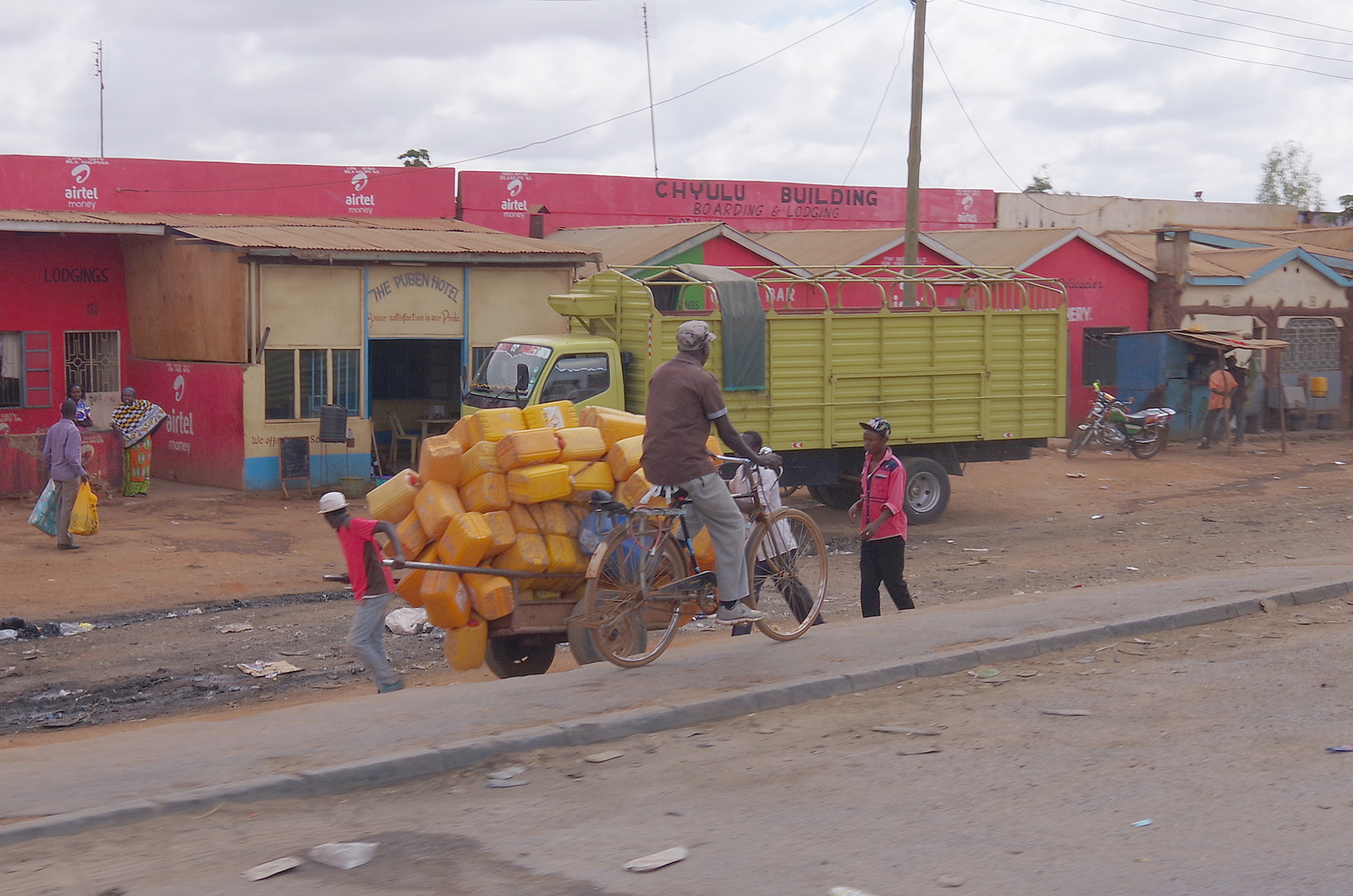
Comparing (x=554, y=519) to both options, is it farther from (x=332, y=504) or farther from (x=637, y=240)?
(x=637, y=240)

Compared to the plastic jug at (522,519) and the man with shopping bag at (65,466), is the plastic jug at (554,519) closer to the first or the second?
the plastic jug at (522,519)

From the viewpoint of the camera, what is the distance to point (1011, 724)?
6238 mm

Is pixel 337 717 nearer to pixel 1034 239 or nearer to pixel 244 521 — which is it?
pixel 244 521

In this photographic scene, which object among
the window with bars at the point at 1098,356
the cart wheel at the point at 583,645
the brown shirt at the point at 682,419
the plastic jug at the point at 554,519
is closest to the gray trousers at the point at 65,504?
the plastic jug at the point at 554,519

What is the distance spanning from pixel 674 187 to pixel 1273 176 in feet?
154

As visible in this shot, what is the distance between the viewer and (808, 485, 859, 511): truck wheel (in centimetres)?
1659

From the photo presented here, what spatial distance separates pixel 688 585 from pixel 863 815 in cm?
253

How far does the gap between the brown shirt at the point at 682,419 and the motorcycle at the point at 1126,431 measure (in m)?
17.1

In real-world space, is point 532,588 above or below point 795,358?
below

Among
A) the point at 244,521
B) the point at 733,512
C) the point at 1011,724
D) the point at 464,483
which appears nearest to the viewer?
the point at 1011,724

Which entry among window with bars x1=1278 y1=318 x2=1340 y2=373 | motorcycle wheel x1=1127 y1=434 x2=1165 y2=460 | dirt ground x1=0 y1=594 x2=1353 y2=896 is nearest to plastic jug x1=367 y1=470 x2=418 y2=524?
dirt ground x1=0 y1=594 x2=1353 y2=896

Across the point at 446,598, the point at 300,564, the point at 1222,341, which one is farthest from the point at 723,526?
the point at 1222,341

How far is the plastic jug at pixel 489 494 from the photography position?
25.9ft

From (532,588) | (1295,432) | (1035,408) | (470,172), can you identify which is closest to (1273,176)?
(1295,432)
